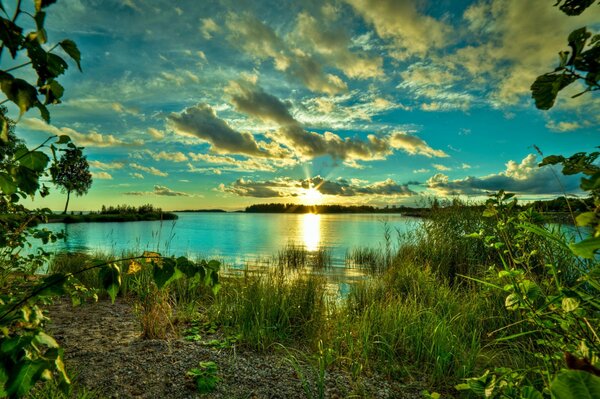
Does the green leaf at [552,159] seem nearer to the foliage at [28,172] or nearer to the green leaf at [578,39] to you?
the green leaf at [578,39]

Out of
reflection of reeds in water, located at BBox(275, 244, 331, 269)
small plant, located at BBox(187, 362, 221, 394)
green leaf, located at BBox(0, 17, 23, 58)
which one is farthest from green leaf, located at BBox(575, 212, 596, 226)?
reflection of reeds in water, located at BBox(275, 244, 331, 269)

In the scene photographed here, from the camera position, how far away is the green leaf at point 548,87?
73 cm

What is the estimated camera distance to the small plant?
9.93ft

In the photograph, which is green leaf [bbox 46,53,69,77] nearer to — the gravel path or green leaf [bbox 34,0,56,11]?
green leaf [bbox 34,0,56,11]

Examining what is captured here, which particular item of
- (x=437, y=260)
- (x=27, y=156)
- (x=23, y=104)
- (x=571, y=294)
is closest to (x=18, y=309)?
(x=27, y=156)

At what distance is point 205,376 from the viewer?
3180 mm

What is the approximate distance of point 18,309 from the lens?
3.96 ft

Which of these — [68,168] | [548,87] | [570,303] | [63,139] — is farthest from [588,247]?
[68,168]

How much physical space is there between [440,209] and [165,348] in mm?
9788

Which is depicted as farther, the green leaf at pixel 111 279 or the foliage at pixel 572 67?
the green leaf at pixel 111 279

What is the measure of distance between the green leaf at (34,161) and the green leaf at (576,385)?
1462mm

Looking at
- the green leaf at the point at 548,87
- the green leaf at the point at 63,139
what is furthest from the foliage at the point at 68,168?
the green leaf at the point at 548,87

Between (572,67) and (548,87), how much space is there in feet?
0.19

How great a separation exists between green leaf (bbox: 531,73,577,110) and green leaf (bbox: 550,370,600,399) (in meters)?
0.57
